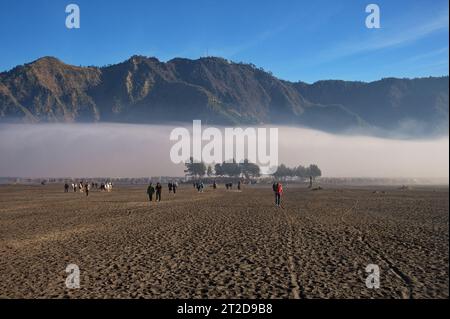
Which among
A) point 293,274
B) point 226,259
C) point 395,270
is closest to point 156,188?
point 226,259

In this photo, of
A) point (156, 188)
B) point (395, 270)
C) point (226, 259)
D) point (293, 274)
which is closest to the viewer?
point (293, 274)

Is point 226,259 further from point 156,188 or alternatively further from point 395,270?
point 156,188

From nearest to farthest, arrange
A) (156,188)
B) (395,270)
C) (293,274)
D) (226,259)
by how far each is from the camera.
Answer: (293,274), (395,270), (226,259), (156,188)

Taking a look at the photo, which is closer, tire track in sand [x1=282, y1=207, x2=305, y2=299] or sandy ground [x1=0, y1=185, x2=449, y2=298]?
tire track in sand [x1=282, y1=207, x2=305, y2=299]

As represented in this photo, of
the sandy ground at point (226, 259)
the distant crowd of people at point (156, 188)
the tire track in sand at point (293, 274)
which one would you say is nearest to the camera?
the tire track in sand at point (293, 274)

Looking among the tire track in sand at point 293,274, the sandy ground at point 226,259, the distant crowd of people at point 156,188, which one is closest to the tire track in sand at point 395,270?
the sandy ground at point 226,259

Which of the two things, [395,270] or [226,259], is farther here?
[226,259]

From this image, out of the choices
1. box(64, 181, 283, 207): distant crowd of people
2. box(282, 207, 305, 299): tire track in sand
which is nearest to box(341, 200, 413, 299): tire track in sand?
box(282, 207, 305, 299): tire track in sand

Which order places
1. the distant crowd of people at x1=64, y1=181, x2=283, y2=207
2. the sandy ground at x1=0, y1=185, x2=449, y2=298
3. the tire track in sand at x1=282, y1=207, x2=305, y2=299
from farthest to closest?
the distant crowd of people at x1=64, y1=181, x2=283, y2=207, the sandy ground at x1=0, y1=185, x2=449, y2=298, the tire track in sand at x1=282, y1=207, x2=305, y2=299

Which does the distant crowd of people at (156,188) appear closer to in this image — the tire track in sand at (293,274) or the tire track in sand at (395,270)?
the tire track in sand at (293,274)

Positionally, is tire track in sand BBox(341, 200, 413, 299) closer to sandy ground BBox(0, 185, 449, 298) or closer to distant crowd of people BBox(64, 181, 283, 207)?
sandy ground BBox(0, 185, 449, 298)
